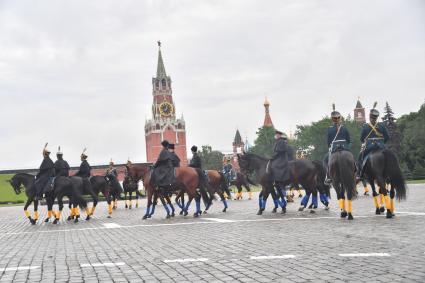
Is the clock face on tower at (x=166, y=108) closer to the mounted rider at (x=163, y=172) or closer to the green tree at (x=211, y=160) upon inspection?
the green tree at (x=211, y=160)

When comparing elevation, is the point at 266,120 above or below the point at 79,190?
above

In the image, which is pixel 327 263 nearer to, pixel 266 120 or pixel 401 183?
pixel 401 183

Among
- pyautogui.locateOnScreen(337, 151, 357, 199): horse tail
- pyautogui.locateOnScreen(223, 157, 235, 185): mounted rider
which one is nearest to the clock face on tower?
pyautogui.locateOnScreen(223, 157, 235, 185): mounted rider

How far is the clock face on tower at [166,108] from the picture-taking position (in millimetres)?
165625

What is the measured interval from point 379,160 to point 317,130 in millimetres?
89899

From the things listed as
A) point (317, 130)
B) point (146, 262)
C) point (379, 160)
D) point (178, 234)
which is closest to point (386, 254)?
point (146, 262)

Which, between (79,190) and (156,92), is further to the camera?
(156,92)

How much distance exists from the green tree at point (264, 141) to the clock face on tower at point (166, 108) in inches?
1899

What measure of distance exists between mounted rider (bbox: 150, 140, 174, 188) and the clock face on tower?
147905mm

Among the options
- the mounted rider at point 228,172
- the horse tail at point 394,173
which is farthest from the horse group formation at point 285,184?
the mounted rider at point 228,172

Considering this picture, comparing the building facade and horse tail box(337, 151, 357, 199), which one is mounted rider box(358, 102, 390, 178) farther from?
the building facade

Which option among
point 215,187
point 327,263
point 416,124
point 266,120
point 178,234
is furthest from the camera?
point 266,120

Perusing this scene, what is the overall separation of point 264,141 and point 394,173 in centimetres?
10797

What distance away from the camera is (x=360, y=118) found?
16075 centimetres
